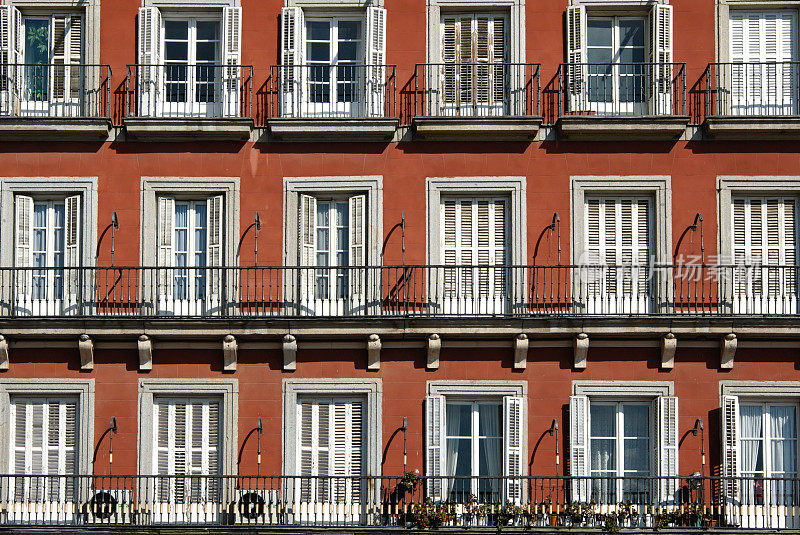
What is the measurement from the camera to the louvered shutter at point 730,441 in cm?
2580

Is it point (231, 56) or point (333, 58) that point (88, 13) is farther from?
point (333, 58)

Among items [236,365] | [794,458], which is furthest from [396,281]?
[794,458]

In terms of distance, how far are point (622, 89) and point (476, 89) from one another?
2697 mm

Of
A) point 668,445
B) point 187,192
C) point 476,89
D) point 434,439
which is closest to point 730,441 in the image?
point 668,445

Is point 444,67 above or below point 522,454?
above

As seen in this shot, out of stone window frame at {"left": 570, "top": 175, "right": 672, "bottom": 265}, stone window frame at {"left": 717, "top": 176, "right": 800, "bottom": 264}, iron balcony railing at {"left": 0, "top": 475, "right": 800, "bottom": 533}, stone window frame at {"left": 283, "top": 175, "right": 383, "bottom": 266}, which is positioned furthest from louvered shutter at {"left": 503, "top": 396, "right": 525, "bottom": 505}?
stone window frame at {"left": 717, "top": 176, "right": 800, "bottom": 264}

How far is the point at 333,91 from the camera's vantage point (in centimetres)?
2712

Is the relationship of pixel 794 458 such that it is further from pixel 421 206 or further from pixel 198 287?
pixel 198 287

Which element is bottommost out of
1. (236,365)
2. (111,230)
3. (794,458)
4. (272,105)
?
(794,458)

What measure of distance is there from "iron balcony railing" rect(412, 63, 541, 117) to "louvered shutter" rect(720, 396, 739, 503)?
6276 mm

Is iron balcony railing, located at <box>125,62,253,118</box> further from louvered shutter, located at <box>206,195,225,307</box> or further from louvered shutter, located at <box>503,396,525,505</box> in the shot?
louvered shutter, located at <box>503,396,525,505</box>

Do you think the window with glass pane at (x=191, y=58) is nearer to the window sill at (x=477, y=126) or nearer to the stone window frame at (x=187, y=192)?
the stone window frame at (x=187, y=192)

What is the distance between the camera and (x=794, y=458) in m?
Answer: 26.2

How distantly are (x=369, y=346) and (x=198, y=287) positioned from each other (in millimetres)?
3392
